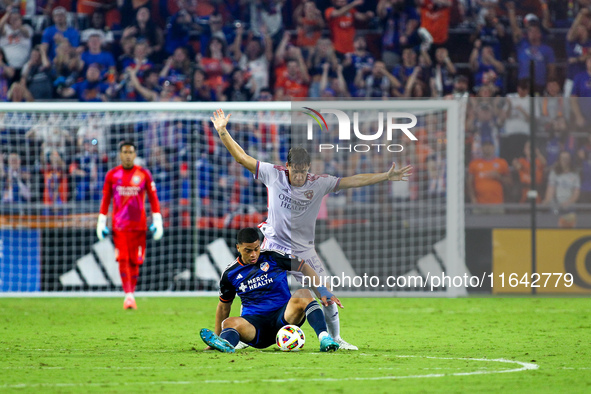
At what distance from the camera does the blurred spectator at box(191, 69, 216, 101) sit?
17844 millimetres

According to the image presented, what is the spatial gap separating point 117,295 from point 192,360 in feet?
26.6

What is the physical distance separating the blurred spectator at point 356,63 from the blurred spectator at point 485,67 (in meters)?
2.10

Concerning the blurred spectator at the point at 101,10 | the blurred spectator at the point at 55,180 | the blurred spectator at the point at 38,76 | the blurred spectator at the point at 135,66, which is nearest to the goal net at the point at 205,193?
the blurred spectator at the point at 55,180

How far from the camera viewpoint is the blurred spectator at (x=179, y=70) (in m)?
18.2

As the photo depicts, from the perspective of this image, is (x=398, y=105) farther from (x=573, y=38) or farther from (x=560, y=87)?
(x=573, y=38)

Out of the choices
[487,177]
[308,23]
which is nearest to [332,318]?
[487,177]

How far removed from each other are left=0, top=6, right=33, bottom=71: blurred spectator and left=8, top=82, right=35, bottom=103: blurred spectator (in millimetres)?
638

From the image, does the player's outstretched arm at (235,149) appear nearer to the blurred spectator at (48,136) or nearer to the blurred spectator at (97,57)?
the blurred spectator at (48,136)

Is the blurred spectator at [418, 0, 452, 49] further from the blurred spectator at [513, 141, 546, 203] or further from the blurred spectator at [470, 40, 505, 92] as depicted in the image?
the blurred spectator at [513, 141, 546, 203]

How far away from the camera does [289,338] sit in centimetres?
747

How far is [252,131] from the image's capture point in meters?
15.6

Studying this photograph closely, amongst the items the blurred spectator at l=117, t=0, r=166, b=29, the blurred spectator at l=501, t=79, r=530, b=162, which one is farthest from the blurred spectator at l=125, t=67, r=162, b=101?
the blurred spectator at l=501, t=79, r=530, b=162

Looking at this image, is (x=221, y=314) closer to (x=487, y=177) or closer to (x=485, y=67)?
(x=487, y=177)

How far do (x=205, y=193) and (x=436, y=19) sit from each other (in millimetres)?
6718
